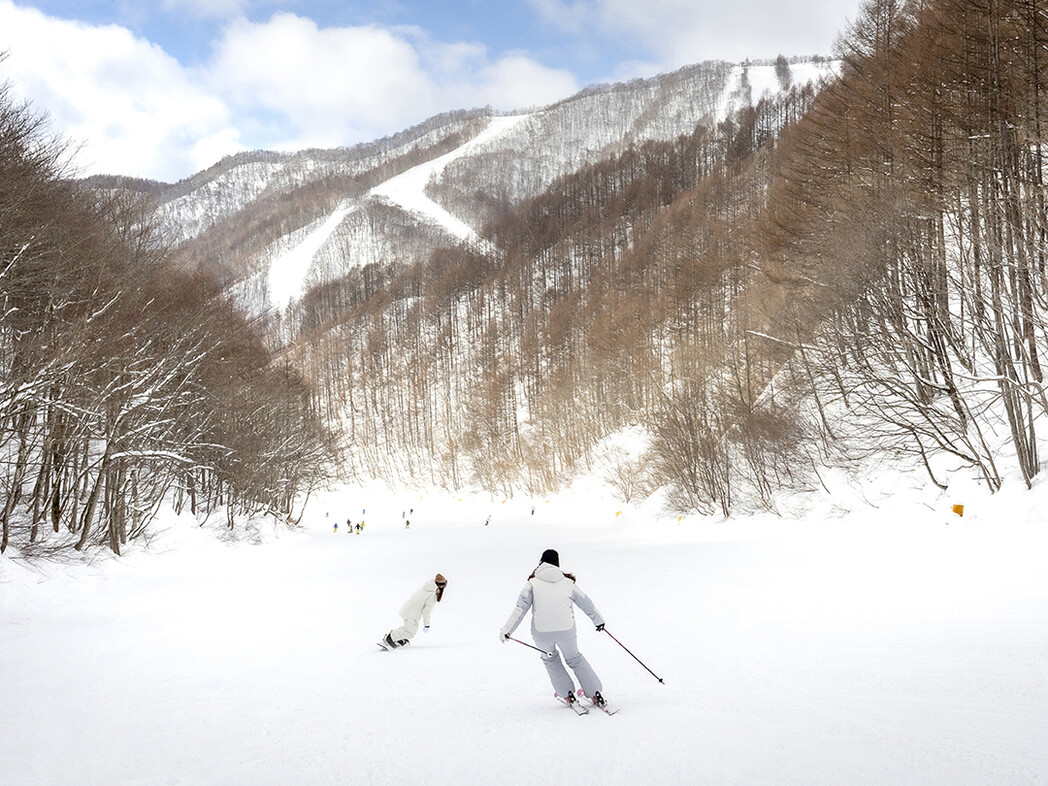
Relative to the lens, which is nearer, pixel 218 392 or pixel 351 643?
pixel 351 643

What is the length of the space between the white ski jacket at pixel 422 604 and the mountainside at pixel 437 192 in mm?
127507

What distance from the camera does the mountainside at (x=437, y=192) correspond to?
143 metres

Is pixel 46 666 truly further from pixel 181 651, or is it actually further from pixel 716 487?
pixel 716 487

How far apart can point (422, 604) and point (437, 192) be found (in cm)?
16758

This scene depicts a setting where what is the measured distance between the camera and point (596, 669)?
7.98m

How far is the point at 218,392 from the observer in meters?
27.1

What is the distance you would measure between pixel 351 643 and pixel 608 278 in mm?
71201

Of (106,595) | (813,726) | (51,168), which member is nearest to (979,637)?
(813,726)

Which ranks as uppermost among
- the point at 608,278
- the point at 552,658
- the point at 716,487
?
the point at 608,278

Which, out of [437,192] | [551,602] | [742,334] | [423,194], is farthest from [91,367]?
[423,194]

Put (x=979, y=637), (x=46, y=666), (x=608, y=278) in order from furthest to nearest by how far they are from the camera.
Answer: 1. (x=608, y=278)
2. (x=46, y=666)
3. (x=979, y=637)

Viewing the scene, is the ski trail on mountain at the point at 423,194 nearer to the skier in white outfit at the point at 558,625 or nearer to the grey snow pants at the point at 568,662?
the skier in white outfit at the point at 558,625

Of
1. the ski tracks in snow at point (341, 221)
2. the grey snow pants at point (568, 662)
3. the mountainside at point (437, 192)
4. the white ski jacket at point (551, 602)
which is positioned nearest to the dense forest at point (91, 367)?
the white ski jacket at point (551, 602)

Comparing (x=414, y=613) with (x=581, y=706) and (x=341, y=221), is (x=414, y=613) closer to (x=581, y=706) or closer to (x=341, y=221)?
(x=581, y=706)
